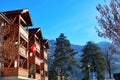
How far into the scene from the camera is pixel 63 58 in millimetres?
84375

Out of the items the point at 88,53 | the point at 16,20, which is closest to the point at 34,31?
the point at 16,20

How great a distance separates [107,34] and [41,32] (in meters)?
39.2

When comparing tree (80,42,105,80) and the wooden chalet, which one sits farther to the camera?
tree (80,42,105,80)

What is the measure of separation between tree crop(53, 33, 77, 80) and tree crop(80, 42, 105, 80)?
7009 mm

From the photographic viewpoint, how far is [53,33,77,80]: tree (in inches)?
3275

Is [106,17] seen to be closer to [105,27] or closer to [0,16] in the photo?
[105,27]

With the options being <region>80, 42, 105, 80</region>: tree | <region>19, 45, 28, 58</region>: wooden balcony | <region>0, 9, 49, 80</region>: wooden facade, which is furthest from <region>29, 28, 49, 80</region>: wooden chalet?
<region>80, 42, 105, 80</region>: tree

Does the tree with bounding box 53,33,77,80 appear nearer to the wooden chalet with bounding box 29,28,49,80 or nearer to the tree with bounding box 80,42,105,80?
the tree with bounding box 80,42,105,80

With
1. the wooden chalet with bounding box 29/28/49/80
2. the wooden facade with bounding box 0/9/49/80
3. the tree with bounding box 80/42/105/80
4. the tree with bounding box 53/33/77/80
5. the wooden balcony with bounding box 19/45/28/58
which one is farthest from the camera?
the tree with bounding box 53/33/77/80

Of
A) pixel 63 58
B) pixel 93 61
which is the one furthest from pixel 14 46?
pixel 63 58

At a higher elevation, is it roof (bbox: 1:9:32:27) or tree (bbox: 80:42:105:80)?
roof (bbox: 1:9:32:27)

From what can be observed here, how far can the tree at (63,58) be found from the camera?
83.2m

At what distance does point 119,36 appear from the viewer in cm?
1464

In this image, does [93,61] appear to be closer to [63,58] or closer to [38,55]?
[63,58]
